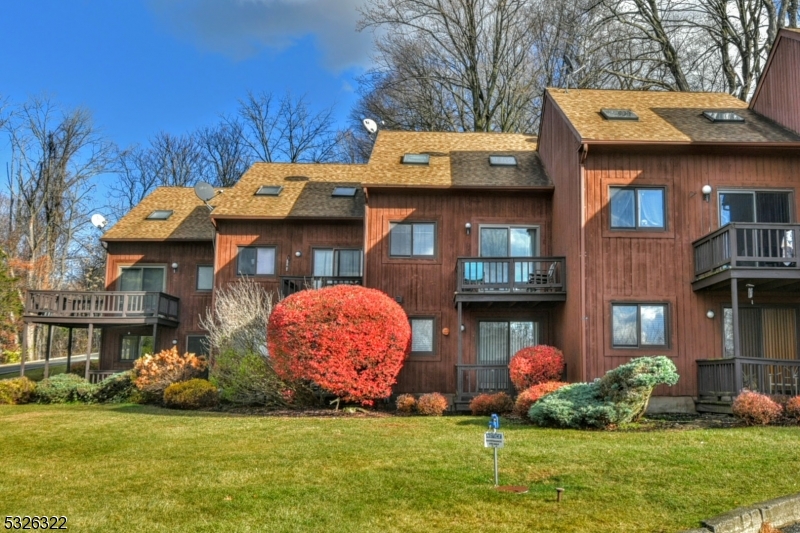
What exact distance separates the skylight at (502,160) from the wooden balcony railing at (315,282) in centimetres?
514

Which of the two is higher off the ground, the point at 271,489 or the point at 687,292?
the point at 687,292

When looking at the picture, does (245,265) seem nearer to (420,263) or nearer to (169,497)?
(420,263)

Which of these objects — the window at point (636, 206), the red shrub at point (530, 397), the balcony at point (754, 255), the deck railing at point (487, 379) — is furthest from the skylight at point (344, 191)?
the balcony at point (754, 255)

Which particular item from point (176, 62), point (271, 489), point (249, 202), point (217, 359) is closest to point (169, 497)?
point (271, 489)

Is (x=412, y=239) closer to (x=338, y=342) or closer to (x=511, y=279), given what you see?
(x=511, y=279)

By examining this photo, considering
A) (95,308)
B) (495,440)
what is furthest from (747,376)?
(95,308)

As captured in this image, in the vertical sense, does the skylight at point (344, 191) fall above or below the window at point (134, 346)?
above

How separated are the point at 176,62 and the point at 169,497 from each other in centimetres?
2693

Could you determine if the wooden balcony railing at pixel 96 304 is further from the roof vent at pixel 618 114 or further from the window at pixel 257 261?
the roof vent at pixel 618 114

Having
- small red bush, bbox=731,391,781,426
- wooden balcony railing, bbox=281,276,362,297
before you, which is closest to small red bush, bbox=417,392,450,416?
wooden balcony railing, bbox=281,276,362,297

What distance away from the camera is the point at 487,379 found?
56.5 ft

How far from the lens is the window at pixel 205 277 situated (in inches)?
933

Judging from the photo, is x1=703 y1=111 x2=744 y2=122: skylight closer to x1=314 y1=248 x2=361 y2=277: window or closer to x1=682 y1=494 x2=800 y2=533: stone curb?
x1=314 y1=248 x2=361 y2=277: window

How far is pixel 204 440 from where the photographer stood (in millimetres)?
11305
